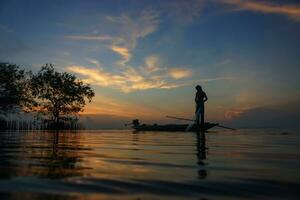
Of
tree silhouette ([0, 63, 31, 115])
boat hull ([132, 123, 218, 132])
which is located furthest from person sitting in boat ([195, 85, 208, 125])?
tree silhouette ([0, 63, 31, 115])

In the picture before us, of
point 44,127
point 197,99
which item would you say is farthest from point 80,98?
point 197,99

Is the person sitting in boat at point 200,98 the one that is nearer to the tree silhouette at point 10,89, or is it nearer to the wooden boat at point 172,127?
the wooden boat at point 172,127

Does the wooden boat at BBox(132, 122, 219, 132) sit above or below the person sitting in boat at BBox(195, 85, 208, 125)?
below

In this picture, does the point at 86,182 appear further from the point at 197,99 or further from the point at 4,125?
the point at 4,125

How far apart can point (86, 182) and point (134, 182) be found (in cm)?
43

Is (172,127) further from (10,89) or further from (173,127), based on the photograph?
(10,89)

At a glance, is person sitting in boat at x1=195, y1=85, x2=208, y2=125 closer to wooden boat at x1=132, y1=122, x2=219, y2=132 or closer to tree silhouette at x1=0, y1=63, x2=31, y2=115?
wooden boat at x1=132, y1=122, x2=219, y2=132

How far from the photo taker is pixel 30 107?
141ft

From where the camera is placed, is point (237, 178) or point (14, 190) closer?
point (14, 190)

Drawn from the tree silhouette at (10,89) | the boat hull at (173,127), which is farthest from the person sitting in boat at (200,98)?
the tree silhouette at (10,89)

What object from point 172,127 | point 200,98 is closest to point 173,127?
point 172,127

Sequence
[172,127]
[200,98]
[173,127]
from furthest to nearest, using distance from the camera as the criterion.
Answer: [172,127] → [173,127] → [200,98]

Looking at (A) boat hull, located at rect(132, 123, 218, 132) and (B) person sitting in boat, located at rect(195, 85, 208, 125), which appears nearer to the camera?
(B) person sitting in boat, located at rect(195, 85, 208, 125)

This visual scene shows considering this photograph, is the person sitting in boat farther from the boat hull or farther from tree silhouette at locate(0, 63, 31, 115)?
tree silhouette at locate(0, 63, 31, 115)
